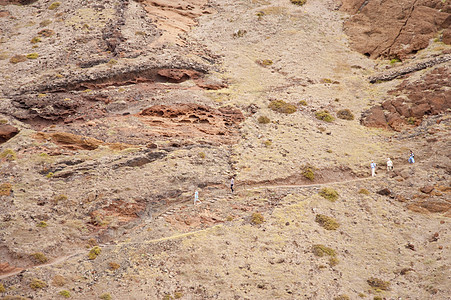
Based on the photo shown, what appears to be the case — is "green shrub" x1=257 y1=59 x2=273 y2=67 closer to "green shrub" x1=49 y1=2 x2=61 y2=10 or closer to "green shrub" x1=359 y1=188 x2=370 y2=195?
"green shrub" x1=359 y1=188 x2=370 y2=195

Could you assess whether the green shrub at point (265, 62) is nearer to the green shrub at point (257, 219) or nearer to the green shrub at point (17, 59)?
the green shrub at point (257, 219)

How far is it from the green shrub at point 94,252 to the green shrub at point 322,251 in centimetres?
1676

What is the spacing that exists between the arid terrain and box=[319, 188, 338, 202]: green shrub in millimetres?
230

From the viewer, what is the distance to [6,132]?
41656 mm

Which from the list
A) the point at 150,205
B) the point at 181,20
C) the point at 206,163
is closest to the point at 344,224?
the point at 206,163

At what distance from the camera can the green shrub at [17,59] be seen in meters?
52.1

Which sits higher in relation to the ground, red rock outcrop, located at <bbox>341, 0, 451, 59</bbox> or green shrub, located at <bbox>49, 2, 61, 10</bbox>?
red rock outcrop, located at <bbox>341, 0, 451, 59</bbox>

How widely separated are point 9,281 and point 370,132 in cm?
3930

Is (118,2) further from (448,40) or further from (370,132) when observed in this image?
(448,40)

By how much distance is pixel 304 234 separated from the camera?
1436 inches

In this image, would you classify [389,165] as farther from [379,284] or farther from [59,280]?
[59,280]

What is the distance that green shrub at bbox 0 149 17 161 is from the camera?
38344mm

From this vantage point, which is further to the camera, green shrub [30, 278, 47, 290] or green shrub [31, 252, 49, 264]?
green shrub [31, 252, 49, 264]

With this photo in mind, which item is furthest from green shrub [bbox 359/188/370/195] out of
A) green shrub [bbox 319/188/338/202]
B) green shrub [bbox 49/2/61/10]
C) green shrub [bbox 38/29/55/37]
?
green shrub [bbox 49/2/61/10]
